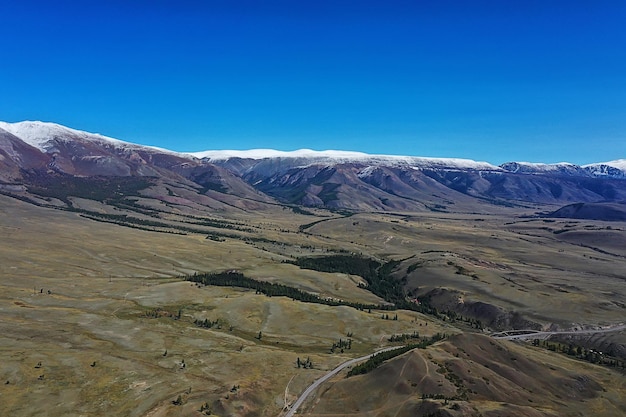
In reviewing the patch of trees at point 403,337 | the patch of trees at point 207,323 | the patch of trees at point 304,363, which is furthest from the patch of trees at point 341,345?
the patch of trees at point 207,323

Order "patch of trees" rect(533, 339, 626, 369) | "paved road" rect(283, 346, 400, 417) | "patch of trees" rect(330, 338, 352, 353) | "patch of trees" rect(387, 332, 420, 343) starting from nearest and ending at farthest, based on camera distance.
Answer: "paved road" rect(283, 346, 400, 417)
"patch of trees" rect(533, 339, 626, 369)
"patch of trees" rect(330, 338, 352, 353)
"patch of trees" rect(387, 332, 420, 343)

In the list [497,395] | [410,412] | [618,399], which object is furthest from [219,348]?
[618,399]

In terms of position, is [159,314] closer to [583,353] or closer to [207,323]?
[207,323]

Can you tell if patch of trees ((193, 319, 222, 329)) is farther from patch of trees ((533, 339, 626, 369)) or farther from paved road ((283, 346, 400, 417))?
patch of trees ((533, 339, 626, 369))

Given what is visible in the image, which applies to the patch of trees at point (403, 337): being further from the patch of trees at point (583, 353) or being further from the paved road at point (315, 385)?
the patch of trees at point (583, 353)

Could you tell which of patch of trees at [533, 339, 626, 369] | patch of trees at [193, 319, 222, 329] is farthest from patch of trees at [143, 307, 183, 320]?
patch of trees at [533, 339, 626, 369]

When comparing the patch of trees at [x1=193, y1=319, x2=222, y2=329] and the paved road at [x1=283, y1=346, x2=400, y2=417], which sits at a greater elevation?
the paved road at [x1=283, y1=346, x2=400, y2=417]

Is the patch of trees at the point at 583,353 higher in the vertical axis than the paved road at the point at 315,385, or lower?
lower

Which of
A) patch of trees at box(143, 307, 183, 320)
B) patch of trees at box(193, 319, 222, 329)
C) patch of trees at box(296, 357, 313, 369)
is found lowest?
patch of trees at box(193, 319, 222, 329)

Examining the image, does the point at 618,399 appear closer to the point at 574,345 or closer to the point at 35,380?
the point at 574,345

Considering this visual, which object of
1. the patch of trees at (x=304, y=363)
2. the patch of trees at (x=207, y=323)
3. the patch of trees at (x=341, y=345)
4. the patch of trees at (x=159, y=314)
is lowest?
the patch of trees at (x=341, y=345)

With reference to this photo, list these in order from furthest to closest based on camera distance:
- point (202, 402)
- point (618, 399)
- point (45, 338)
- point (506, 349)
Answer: point (45, 338) → point (506, 349) → point (618, 399) → point (202, 402)
